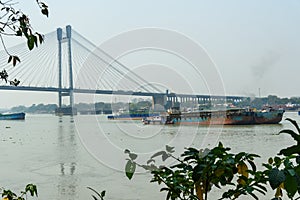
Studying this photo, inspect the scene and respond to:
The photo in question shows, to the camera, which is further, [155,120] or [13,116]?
[13,116]

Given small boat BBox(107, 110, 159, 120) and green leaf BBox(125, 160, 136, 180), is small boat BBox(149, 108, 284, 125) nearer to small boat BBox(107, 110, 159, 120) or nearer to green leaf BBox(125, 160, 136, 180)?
small boat BBox(107, 110, 159, 120)

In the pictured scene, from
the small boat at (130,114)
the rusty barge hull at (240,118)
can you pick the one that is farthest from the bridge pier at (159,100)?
the rusty barge hull at (240,118)

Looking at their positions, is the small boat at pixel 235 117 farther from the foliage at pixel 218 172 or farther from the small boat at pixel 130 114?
the foliage at pixel 218 172

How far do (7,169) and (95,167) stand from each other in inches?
48.2

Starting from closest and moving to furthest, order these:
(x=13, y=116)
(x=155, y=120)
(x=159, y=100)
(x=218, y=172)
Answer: (x=218, y=172)
(x=159, y=100)
(x=155, y=120)
(x=13, y=116)

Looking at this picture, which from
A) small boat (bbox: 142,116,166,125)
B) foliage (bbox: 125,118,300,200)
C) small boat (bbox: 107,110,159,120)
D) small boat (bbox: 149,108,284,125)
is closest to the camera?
foliage (bbox: 125,118,300,200)

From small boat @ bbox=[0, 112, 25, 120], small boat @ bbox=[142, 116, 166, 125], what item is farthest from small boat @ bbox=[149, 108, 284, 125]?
small boat @ bbox=[0, 112, 25, 120]

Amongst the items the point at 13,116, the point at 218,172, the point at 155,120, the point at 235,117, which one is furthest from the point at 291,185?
the point at 13,116

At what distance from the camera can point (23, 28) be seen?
0.51 m

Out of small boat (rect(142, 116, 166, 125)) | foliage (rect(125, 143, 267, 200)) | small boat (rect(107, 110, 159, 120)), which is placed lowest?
small boat (rect(142, 116, 166, 125))

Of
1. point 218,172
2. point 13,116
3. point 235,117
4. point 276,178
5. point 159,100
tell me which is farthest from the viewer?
point 13,116

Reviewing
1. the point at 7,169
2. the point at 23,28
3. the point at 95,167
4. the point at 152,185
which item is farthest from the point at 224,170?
the point at 7,169

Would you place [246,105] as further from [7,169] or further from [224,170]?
[224,170]

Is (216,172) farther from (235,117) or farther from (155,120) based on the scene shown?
(155,120)
